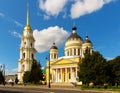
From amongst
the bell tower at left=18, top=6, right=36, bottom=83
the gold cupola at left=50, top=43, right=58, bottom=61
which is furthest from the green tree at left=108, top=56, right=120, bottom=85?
the bell tower at left=18, top=6, right=36, bottom=83

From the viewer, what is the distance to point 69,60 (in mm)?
121250

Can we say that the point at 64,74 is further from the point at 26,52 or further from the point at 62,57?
the point at 26,52

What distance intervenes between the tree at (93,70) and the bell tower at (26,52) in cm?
6419

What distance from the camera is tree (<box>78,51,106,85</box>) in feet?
232

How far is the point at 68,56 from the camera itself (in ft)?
419

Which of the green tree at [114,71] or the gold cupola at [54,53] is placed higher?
the gold cupola at [54,53]

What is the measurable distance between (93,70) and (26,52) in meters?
68.5

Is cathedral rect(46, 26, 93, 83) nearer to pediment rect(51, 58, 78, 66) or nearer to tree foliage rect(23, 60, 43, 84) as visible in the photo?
pediment rect(51, 58, 78, 66)

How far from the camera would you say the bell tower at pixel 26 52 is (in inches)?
5295

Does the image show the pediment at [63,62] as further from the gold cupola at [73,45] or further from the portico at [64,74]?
the gold cupola at [73,45]

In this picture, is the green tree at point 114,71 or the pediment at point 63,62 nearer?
the green tree at point 114,71

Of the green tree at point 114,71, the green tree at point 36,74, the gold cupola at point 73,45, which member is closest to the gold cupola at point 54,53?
the gold cupola at point 73,45

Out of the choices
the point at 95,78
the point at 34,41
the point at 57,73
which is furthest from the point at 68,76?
the point at 95,78

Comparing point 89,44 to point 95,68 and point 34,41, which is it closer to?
point 34,41
